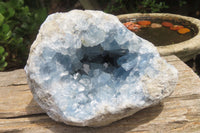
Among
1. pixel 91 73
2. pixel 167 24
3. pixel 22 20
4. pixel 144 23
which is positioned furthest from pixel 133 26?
pixel 91 73

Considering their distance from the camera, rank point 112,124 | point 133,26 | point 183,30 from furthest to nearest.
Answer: point 133,26 → point 183,30 → point 112,124

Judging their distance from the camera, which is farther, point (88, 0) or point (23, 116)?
point (88, 0)

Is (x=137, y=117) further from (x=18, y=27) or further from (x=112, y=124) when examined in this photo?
(x=18, y=27)

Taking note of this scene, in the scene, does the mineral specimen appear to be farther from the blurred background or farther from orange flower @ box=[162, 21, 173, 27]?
orange flower @ box=[162, 21, 173, 27]

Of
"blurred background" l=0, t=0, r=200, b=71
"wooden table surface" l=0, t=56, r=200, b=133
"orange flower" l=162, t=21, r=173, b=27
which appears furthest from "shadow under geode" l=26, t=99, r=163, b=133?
"orange flower" l=162, t=21, r=173, b=27

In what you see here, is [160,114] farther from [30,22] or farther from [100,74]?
[30,22]

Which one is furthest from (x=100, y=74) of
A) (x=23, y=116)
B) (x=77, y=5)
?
(x=77, y=5)
